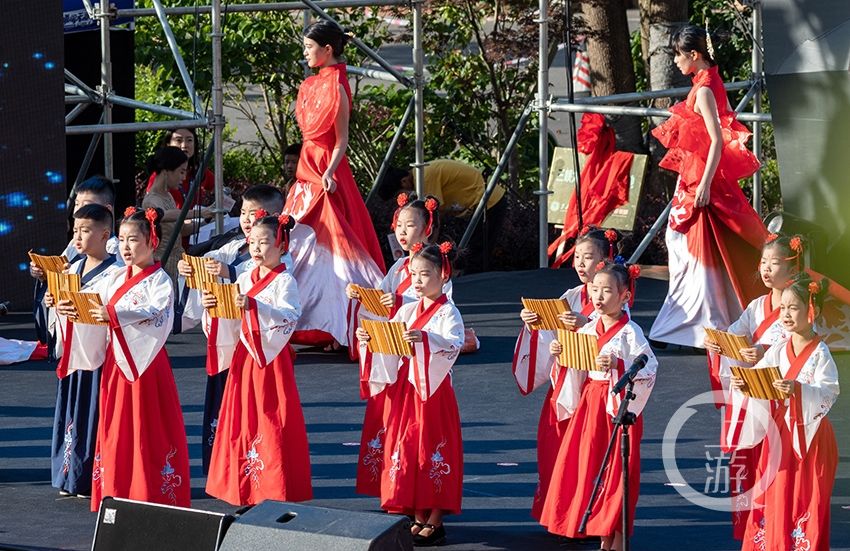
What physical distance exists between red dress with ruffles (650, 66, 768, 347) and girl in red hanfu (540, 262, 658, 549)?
2.29 metres

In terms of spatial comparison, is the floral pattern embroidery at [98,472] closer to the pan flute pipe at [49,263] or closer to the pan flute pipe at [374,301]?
the pan flute pipe at [49,263]

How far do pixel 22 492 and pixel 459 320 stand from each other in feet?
5.74

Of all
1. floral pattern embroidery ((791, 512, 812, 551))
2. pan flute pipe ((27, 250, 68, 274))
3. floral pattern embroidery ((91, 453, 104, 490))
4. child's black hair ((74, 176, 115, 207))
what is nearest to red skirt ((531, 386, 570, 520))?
floral pattern embroidery ((791, 512, 812, 551))

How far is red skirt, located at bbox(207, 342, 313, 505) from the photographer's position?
5371mm

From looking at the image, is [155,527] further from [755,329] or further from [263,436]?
[755,329]

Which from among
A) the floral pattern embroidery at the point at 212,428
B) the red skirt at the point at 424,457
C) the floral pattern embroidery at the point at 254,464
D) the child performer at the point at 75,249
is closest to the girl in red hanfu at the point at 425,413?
the red skirt at the point at 424,457

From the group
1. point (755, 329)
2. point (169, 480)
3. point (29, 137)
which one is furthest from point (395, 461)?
point (29, 137)

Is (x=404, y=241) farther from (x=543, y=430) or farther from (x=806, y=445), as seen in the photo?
(x=806, y=445)

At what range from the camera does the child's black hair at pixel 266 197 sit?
6.38 metres

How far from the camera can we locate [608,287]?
5035mm

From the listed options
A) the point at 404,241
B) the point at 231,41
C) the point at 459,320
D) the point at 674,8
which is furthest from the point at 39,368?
the point at 674,8

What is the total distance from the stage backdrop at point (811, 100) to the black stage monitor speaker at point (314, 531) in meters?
1.26

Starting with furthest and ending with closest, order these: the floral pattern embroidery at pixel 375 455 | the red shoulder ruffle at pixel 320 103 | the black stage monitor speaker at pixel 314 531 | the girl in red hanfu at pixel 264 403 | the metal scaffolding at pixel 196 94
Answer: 1. the metal scaffolding at pixel 196 94
2. the red shoulder ruffle at pixel 320 103
3. the floral pattern embroidery at pixel 375 455
4. the girl in red hanfu at pixel 264 403
5. the black stage monitor speaker at pixel 314 531

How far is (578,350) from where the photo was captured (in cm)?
502
